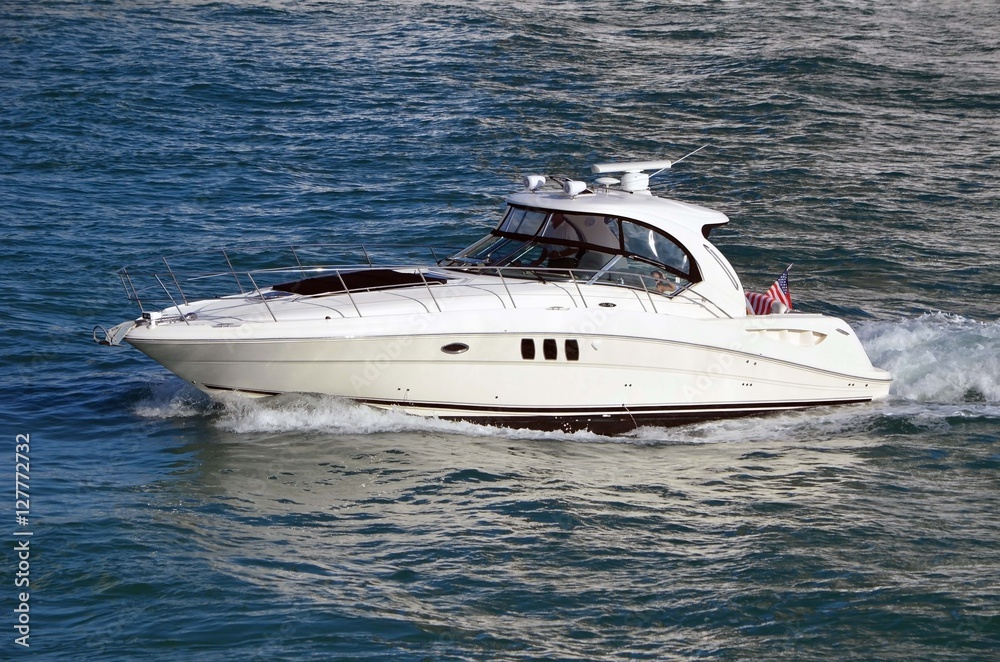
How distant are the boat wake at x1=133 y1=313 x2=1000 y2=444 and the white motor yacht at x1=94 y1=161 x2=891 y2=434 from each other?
140mm

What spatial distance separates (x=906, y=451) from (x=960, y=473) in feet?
2.40

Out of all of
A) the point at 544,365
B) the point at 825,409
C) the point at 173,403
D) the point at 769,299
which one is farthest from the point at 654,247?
the point at 173,403

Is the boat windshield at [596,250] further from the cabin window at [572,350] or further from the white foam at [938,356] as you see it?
the white foam at [938,356]

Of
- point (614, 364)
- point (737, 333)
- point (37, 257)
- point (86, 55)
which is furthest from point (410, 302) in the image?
point (86, 55)

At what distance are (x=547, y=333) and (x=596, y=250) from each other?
4.46 feet

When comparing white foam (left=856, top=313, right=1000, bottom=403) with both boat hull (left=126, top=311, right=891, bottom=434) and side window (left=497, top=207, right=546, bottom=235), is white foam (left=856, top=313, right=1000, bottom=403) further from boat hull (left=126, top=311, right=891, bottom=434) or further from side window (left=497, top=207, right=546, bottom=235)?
side window (left=497, top=207, right=546, bottom=235)

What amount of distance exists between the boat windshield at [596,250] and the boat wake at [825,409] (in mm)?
1627

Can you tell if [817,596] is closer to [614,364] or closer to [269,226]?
[614,364]

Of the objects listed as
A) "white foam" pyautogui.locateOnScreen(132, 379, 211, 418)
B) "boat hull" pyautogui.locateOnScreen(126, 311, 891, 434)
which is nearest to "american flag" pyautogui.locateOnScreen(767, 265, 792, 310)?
"boat hull" pyautogui.locateOnScreen(126, 311, 891, 434)

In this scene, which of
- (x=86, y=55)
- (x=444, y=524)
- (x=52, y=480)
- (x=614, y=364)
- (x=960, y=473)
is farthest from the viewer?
(x=86, y=55)

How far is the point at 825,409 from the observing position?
1256 centimetres

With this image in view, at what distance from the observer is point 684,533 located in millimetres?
9156

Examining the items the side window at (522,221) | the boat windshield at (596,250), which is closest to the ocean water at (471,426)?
the boat windshield at (596,250)

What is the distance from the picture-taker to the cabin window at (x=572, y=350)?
11202mm
